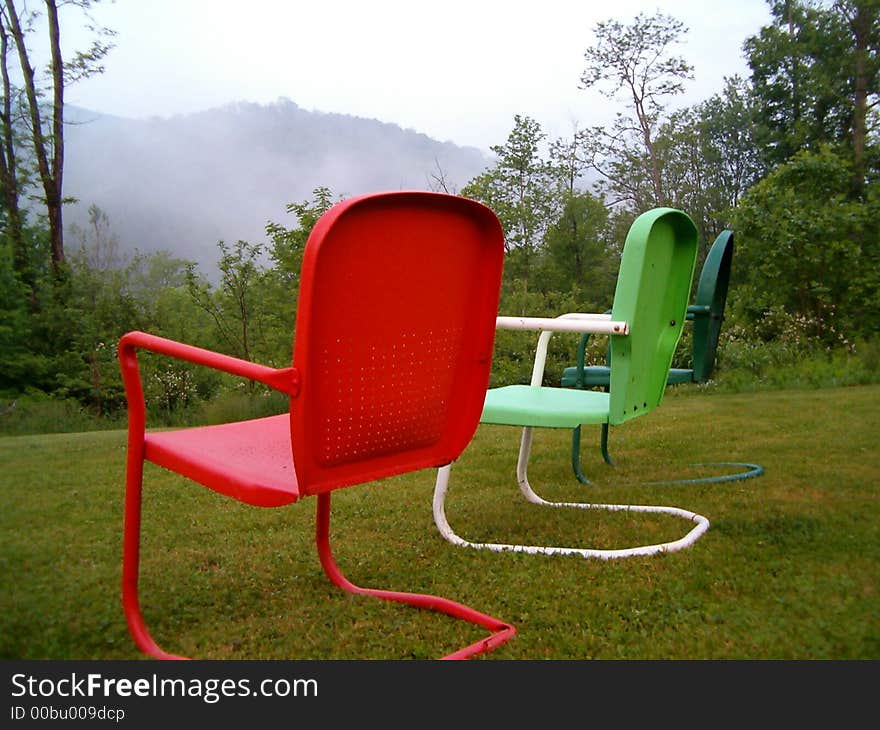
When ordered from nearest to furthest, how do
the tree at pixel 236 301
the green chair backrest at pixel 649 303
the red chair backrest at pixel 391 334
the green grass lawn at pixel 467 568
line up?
the red chair backrest at pixel 391 334
the green grass lawn at pixel 467 568
the green chair backrest at pixel 649 303
the tree at pixel 236 301

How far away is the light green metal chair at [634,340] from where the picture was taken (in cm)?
202

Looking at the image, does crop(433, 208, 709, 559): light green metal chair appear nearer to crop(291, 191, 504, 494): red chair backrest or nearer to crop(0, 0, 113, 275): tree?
crop(291, 191, 504, 494): red chair backrest

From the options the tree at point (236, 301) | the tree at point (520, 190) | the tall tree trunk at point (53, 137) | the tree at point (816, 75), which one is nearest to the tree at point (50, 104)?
the tall tree trunk at point (53, 137)

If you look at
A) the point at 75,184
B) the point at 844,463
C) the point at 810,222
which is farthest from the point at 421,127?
the point at 844,463

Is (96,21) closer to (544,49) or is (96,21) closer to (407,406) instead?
(544,49)

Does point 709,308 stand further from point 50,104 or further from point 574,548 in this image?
point 50,104

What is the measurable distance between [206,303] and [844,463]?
22.0 ft

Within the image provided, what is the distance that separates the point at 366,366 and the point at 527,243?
33.4 feet

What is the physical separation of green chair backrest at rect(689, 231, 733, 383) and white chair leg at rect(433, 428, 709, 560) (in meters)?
0.43

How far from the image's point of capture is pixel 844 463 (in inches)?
127

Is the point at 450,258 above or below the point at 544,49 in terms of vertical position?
below

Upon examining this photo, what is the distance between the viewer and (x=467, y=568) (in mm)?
2088

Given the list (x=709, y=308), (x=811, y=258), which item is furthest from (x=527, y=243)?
(x=709, y=308)

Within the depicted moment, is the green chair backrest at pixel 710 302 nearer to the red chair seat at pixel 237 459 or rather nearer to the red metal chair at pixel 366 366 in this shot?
the red metal chair at pixel 366 366
